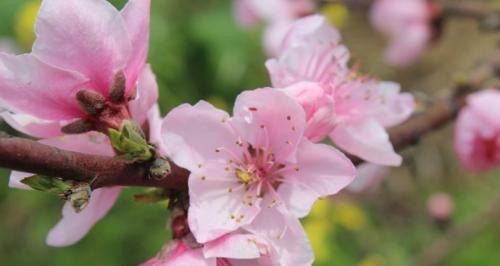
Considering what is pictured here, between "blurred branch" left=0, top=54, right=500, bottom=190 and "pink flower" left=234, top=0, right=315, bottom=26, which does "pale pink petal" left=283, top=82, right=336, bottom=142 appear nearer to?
"blurred branch" left=0, top=54, right=500, bottom=190

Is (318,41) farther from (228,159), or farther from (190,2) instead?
(190,2)

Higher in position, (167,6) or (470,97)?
(470,97)

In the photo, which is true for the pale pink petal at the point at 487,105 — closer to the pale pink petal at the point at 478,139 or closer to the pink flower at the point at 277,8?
the pale pink petal at the point at 478,139

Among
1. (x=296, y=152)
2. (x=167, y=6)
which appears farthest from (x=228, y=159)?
(x=167, y=6)

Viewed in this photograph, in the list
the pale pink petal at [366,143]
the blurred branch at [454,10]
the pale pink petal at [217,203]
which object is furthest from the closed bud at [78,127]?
the blurred branch at [454,10]

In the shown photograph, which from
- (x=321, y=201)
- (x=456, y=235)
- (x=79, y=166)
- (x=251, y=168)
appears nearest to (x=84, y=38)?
(x=79, y=166)
